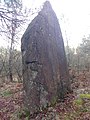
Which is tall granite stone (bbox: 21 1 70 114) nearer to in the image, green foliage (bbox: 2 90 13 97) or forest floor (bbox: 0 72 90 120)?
forest floor (bbox: 0 72 90 120)

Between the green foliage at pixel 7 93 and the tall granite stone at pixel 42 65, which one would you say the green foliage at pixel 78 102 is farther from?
the green foliage at pixel 7 93

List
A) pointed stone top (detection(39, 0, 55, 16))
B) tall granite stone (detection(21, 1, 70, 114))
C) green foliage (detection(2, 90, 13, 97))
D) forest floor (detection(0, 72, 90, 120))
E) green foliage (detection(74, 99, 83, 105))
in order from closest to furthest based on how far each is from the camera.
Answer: forest floor (detection(0, 72, 90, 120)), green foliage (detection(74, 99, 83, 105)), tall granite stone (detection(21, 1, 70, 114)), pointed stone top (detection(39, 0, 55, 16)), green foliage (detection(2, 90, 13, 97))

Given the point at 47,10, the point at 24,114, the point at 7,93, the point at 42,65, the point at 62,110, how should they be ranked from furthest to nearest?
the point at 7,93 → the point at 47,10 → the point at 42,65 → the point at 24,114 → the point at 62,110

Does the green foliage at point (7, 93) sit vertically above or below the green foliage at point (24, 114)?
above

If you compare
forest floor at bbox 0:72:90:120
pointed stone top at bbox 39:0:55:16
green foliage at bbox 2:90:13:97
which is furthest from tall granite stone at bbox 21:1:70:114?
green foliage at bbox 2:90:13:97

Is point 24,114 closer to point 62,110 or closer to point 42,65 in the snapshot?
point 62,110

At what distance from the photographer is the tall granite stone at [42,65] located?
10477 millimetres

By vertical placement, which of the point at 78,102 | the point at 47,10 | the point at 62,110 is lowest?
the point at 62,110

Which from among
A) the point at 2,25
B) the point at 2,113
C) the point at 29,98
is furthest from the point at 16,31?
the point at 2,113

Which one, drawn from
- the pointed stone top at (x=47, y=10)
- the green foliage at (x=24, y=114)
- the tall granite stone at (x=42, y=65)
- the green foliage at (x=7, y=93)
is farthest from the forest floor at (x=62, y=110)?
the pointed stone top at (x=47, y=10)

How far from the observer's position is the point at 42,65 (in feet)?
34.8

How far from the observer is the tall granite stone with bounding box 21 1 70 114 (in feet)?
34.4

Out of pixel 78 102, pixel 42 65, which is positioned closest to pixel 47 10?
pixel 42 65

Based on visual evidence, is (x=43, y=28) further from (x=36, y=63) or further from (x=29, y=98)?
(x=29, y=98)
